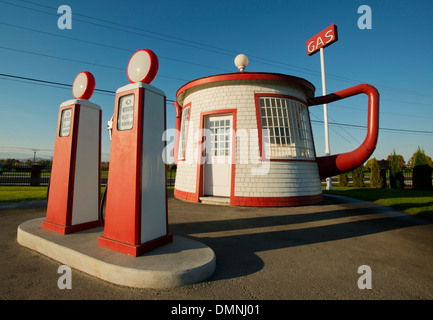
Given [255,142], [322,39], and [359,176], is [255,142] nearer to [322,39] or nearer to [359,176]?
[322,39]

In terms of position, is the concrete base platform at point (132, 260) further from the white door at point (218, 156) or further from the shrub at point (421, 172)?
the shrub at point (421, 172)

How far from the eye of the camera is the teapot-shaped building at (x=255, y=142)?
820 centimetres

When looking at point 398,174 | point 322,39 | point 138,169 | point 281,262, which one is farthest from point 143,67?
point 398,174

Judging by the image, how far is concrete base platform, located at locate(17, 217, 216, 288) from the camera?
247cm

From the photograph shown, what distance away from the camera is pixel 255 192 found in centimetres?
811

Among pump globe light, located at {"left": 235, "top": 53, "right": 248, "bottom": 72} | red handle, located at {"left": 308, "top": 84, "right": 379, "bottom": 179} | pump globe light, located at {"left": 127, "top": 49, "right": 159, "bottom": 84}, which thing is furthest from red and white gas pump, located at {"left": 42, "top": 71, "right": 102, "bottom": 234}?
red handle, located at {"left": 308, "top": 84, "right": 379, "bottom": 179}

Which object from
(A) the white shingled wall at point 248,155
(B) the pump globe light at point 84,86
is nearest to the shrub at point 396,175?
(A) the white shingled wall at point 248,155

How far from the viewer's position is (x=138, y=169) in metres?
3.04

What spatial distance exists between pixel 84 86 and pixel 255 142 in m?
5.84

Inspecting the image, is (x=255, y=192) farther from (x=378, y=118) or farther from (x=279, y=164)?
(x=378, y=118)

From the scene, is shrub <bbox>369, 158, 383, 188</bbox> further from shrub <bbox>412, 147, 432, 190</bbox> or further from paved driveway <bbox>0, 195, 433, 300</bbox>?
paved driveway <bbox>0, 195, 433, 300</bbox>

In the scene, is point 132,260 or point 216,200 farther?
point 216,200

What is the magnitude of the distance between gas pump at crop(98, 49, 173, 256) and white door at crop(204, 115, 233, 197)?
5569mm
